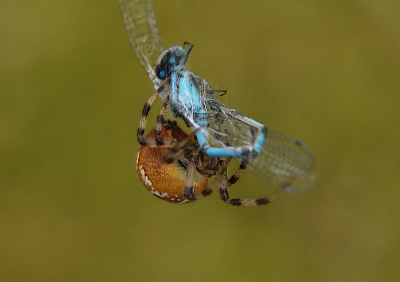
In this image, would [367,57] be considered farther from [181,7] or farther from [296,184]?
[296,184]

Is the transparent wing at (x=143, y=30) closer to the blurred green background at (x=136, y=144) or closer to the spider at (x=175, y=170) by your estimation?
the spider at (x=175, y=170)

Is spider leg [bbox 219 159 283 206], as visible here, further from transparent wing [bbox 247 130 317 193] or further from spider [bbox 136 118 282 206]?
transparent wing [bbox 247 130 317 193]

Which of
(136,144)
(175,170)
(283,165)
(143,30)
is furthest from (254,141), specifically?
(136,144)

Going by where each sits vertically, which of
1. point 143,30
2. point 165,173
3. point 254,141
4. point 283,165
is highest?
point 143,30

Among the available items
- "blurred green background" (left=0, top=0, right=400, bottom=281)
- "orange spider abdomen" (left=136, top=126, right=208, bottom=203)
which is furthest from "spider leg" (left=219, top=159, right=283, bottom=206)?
"blurred green background" (left=0, top=0, right=400, bottom=281)

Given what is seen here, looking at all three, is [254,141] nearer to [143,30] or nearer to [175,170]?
[175,170]

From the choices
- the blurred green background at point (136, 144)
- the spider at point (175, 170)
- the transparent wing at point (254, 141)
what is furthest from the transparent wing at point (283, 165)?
the blurred green background at point (136, 144)
